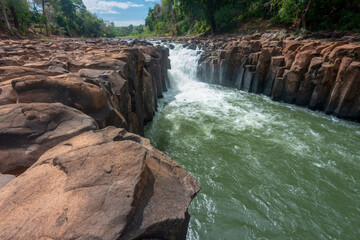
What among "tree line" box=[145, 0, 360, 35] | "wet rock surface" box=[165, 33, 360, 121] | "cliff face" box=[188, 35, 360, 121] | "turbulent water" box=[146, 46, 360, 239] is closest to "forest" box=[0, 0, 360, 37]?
"tree line" box=[145, 0, 360, 35]

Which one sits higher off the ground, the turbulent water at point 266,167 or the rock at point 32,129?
the rock at point 32,129

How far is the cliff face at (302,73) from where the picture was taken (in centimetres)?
838

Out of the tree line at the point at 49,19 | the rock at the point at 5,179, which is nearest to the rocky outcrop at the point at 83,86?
the rock at the point at 5,179

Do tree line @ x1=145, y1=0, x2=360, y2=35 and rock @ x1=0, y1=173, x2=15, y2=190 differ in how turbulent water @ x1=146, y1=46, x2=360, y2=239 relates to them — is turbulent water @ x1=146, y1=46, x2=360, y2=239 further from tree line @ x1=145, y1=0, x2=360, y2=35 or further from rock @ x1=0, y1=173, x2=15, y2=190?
tree line @ x1=145, y1=0, x2=360, y2=35

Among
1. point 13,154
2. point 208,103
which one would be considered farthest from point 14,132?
point 208,103

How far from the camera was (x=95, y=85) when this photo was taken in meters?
3.86

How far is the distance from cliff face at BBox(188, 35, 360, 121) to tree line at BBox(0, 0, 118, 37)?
104ft

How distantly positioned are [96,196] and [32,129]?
1.74 m

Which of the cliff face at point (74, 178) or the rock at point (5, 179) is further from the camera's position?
the rock at point (5, 179)

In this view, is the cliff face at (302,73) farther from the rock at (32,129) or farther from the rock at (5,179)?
the rock at (5,179)

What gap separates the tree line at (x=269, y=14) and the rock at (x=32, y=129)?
755 inches

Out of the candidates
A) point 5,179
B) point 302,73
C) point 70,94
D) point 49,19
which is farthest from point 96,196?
point 49,19

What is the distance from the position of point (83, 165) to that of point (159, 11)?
220 feet

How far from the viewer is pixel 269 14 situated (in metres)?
23.6
